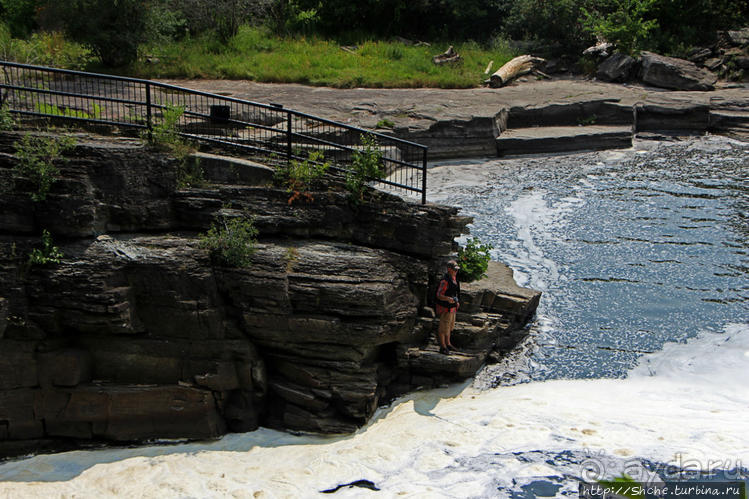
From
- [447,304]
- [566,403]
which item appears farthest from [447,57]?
[566,403]

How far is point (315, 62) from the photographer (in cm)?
2519

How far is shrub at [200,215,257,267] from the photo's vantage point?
10727mm

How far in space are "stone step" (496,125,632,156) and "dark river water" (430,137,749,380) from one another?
0.45 meters

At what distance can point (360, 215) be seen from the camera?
1207 cm

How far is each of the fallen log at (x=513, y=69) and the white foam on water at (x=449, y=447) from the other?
51.8 ft

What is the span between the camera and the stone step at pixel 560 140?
21.7 metres

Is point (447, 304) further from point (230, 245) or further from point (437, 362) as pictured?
point (230, 245)

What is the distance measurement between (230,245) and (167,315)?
1.35 metres

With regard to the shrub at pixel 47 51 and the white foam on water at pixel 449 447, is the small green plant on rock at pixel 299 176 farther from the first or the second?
the shrub at pixel 47 51

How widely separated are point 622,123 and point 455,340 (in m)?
13.7

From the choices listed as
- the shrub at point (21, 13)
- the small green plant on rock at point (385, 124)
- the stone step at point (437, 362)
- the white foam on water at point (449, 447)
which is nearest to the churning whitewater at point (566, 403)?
the white foam on water at point (449, 447)

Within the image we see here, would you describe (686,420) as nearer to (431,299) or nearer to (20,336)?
(431,299)

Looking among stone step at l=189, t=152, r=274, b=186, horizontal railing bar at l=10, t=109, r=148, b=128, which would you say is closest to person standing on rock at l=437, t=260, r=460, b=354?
stone step at l=189, t=152, r=274, b=186

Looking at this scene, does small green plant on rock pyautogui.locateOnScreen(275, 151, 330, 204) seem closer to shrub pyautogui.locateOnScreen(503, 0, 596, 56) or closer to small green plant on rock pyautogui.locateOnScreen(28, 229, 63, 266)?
small green plant on rock pyautogui.locateOnScreen(28, 229, 63, 266)
